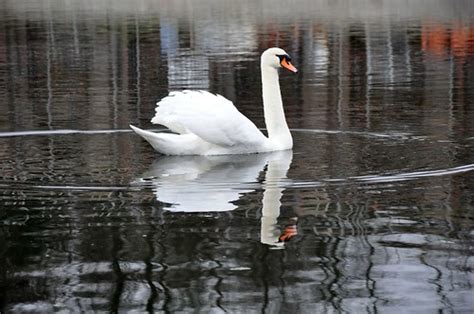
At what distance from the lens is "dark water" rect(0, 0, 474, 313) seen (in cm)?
827

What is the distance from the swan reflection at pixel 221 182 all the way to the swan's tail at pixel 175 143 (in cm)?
8

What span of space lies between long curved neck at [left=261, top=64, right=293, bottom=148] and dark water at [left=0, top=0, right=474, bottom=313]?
220 millimetres

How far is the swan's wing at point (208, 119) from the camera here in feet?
45.6

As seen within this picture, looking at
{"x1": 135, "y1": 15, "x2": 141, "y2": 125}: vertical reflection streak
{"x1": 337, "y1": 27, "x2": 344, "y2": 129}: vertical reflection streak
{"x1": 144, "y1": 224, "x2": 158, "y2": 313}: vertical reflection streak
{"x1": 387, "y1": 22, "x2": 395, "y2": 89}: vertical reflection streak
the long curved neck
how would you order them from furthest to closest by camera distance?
{"x1": 387, "y1": 22, "x2": 395, "y2": 89}: vertical reflection streak → {"x1": 135, "y1": 15, "x2": 141, "y2": 125}: vertical reflection streak → {"x1": 337, "y1": 27, "x2": 344, "y2": 129}: vertical reflection streak → the long curved neck → {"x1": 144, "y1": 224, "x2": 158, "y2": 313}: vertical reflection streak

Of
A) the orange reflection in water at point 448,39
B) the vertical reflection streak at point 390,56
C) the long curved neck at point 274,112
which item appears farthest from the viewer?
the orange reflection in water at point 448,39

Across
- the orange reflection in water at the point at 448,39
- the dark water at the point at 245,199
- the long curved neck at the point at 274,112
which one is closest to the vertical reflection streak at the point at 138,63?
the dark water at the point at 245,199

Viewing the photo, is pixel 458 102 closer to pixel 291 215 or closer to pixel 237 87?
pixel 237 87

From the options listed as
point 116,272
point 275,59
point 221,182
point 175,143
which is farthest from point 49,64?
point 116,272

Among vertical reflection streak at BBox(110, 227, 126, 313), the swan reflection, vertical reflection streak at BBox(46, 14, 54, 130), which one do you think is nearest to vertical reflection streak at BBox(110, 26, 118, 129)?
vertical reflection streak at BBox(46, 14, 54, 130)

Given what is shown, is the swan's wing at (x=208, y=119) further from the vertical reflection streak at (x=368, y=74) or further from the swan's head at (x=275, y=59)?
the vertical reflection streak at (x=368, y=74)

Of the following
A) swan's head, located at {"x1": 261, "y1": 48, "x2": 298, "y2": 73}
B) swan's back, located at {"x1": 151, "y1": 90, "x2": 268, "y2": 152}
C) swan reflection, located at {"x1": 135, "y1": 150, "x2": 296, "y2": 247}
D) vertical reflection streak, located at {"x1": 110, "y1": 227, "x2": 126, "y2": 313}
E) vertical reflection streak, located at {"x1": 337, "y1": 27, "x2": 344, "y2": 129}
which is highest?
swan's head, located at {"x1": 261, "y1": 48, "x2": 298, "y2": 73}

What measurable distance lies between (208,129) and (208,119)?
112 mm

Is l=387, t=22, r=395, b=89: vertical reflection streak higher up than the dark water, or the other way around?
the dark water

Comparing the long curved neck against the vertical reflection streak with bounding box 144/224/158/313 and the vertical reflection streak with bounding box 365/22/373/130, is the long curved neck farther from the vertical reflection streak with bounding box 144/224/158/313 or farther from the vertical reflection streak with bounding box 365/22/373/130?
the vertical reflection streak with bounding box 144/224/158/313
